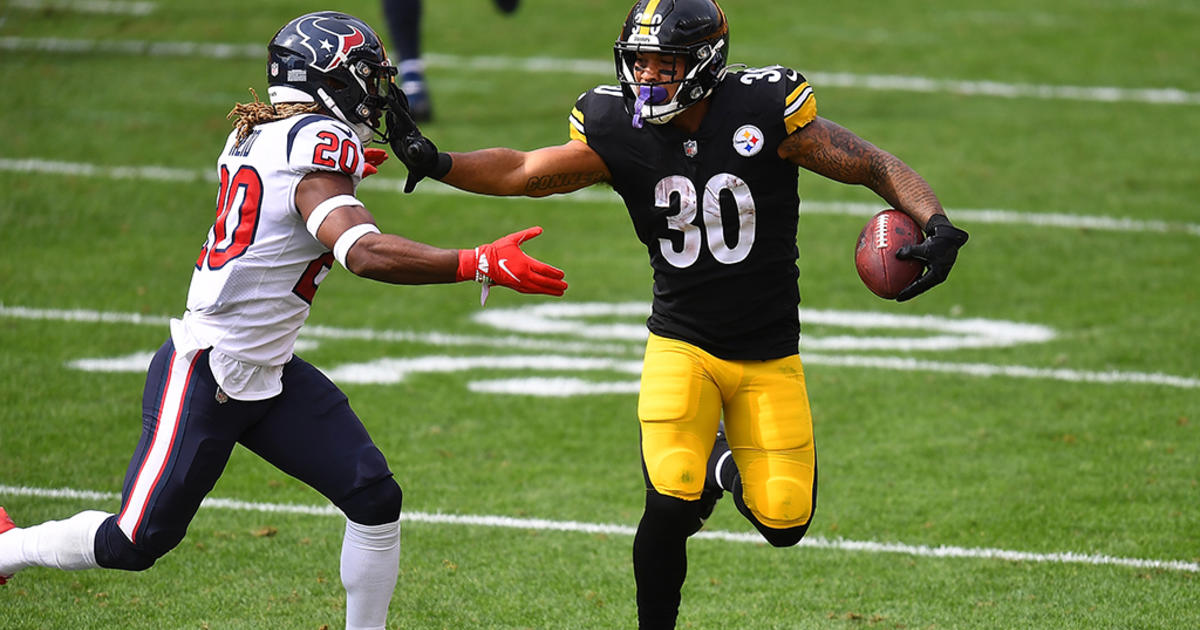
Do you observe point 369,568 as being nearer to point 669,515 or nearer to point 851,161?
point 669,515

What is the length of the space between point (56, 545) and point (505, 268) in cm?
163

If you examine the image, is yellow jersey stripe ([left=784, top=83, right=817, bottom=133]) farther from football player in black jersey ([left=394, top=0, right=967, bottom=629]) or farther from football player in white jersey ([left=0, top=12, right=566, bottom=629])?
football player in white jersey ([left=0, top=12, right=566, bottom=629])

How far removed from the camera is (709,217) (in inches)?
186

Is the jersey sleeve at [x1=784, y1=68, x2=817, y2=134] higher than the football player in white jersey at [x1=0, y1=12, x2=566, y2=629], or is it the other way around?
the jersey sleeve at [x1=784, y1=68, x2=817, y2=134]

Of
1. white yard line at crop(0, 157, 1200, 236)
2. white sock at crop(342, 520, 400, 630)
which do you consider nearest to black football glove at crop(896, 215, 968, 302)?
white sock at crop(342, 520, 400, 630)

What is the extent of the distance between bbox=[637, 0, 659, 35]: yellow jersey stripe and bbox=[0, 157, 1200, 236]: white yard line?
→ 6092 mm

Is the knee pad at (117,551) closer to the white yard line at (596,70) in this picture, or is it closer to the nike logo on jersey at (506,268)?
the nike logo on jersey at (506,268)

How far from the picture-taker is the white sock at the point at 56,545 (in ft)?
14.6

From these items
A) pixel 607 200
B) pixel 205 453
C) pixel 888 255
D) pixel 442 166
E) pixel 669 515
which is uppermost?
pixel 442 166

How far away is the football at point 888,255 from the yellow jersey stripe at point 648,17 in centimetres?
92

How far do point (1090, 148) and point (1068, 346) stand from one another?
421cm

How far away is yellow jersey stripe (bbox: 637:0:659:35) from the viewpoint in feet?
15.3

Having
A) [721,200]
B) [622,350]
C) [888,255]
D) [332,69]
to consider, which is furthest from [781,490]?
[622,350]

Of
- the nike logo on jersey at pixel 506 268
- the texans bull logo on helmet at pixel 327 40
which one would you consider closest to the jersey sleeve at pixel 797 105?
the nike logo on jersey at pixel 506 268
